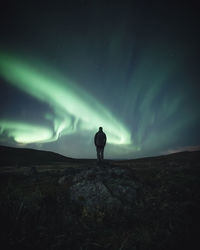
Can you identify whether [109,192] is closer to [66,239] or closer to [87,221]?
[87,221]

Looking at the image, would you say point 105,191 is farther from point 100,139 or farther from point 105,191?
point 100,139

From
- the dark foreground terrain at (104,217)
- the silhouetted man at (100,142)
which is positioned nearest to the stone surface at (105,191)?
the dark foreground terrain at (104,217)

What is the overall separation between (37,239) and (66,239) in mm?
908

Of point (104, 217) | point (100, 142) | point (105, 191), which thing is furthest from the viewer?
point (100, 142)

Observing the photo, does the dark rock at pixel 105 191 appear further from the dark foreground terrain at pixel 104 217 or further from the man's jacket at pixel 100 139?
the man's jacket at pixel 100 139

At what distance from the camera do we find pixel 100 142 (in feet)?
42.1

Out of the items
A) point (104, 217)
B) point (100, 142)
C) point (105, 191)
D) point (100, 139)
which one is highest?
point (100, 139)

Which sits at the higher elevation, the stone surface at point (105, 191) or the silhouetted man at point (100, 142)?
the silhouetted man at point (100, 142)

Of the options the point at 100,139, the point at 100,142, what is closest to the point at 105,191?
the point at 100,142

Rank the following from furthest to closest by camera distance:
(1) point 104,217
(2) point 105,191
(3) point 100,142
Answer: (3) point 100,142 < (2) point 105,191 < (1) point 104,217

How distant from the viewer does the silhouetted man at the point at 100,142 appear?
12.9 metres

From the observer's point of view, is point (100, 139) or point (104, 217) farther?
point (100, 139)

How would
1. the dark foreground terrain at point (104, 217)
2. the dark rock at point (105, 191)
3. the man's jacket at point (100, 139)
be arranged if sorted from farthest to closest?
the man's jacket at point (100, 139)
the dark rock at point (105, 191)
the dark foreground terrain at point (104, 217)

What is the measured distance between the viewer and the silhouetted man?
12.9m
